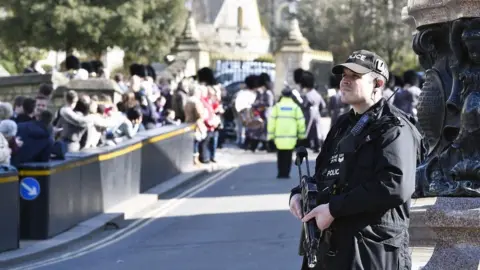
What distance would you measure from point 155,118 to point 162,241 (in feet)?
28.8

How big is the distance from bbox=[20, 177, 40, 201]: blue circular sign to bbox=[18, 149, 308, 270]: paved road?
77 cm

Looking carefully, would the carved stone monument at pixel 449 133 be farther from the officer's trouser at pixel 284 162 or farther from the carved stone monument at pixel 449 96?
the officer's trouser at pixel 284 162

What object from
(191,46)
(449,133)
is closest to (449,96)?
(449,133)

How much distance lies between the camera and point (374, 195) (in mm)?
5684

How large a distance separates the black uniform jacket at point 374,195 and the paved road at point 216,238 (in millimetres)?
5960

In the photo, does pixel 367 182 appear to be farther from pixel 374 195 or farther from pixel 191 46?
pixel 191 46

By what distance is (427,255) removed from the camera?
27.3 ft

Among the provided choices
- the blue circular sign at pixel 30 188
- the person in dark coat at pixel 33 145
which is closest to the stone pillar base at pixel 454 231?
the blue circular sign at pixel 30 188

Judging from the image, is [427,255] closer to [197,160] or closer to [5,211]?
[5,211]

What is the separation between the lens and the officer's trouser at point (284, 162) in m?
21.0

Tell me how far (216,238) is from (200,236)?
12.6 inches

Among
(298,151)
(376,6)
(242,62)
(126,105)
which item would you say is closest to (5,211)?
(298,151)

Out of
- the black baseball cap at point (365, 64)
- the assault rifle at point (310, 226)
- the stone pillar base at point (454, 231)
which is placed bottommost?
the stone pillar base at point (454, 231)

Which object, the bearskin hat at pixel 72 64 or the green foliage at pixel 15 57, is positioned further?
the green foliage at pixel 15 57
